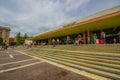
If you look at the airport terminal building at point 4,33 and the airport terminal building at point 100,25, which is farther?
the airport terminal building at point 4,33

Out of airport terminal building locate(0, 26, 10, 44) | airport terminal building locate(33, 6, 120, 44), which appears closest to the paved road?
airport terminal building locate(33, 6, 120, 44)

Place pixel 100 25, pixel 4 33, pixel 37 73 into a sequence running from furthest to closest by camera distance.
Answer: pixel 4 33 → pixel 100 25 → pixel 37 73

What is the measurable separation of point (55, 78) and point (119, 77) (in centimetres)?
310

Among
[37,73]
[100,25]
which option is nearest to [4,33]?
[100,25]

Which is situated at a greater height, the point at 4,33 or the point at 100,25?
the point at 4,33

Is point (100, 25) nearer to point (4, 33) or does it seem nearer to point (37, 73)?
point (37, 73)

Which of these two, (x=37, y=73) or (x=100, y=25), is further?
(x=100, y=25)

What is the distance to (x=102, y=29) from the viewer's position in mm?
17125

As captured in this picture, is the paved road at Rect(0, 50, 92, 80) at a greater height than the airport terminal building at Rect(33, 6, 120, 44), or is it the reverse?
the airport terminal building at Rect(33, 6, 120, 44)

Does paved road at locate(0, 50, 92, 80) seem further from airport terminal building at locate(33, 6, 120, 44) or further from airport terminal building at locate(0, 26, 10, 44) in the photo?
airport terminal building at locate(0, 26, 10, 44)

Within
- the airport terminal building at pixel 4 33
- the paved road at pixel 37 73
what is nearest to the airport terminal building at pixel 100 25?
the paved road at pixel 37 73

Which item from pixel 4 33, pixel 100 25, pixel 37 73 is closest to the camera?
pixel 37 73

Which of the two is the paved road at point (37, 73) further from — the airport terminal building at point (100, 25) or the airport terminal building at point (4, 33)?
the airport terminal building at point (4, 33)

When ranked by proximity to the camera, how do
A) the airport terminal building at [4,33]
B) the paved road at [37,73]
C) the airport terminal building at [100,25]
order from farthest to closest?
1. the airport terminal building at [4,33]
2. the airport terminal building at [100,25]
3. the paved road at [37,73]
